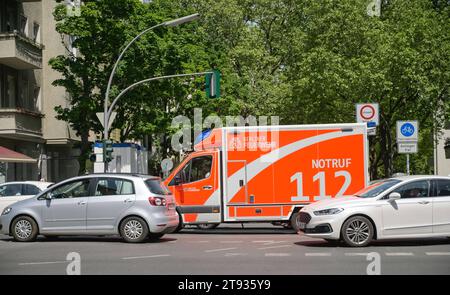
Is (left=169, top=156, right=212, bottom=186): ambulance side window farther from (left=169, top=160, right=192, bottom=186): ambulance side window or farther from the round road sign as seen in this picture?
the round road sign

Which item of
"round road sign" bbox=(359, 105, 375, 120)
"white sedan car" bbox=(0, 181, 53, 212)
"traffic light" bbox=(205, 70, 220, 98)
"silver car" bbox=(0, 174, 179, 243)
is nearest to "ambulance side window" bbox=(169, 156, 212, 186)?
"silver car" bbox=(0, 174, 179, 243)

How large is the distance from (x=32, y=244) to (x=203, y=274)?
666 cm

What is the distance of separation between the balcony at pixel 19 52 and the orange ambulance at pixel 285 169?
51.5 ft

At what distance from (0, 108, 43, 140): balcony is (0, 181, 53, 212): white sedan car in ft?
30.8

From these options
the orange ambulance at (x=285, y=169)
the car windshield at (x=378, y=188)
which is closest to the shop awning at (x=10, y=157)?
the orange ambulance at (x=285, y=169)

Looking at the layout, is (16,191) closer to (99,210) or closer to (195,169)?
(195,169)

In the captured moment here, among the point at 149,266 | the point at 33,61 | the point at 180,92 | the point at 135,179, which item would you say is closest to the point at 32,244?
the point at 135,179

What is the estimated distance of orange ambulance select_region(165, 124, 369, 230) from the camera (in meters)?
17.8

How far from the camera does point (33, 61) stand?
105 ft

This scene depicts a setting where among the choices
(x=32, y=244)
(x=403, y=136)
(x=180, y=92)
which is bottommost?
(x=32, y=244)

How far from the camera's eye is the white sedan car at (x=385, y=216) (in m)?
13.6

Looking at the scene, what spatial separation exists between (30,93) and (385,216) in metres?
24.8

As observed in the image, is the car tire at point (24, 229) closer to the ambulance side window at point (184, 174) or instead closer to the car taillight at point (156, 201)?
the car taillight at point (156, 201)
